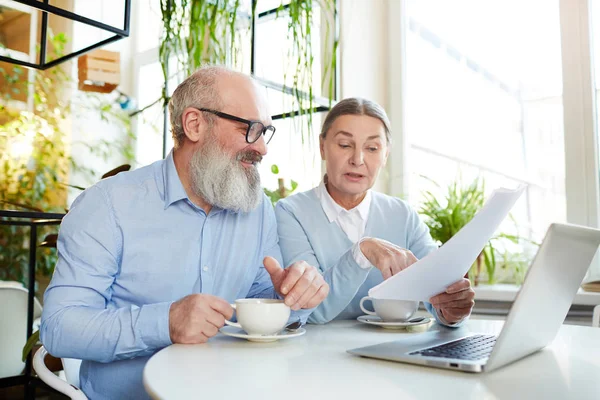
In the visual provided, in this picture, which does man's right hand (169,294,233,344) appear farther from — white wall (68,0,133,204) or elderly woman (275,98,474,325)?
white wall (68,0,133,204)

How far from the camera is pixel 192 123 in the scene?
147 cm

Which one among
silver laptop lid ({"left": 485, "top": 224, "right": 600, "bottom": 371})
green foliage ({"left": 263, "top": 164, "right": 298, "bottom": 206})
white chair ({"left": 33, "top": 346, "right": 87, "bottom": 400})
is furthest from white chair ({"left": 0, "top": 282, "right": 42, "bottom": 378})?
silver laptop lid ({"left": 485, "top": 224, "right": 600, "bottom": 371})

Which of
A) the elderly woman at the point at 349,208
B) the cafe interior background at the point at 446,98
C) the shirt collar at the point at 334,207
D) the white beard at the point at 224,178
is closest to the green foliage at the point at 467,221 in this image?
the cafe interior background at the point at 446,98

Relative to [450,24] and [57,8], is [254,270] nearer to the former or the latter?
[57,8]

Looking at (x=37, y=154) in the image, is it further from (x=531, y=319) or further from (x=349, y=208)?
(x=531, y=319)

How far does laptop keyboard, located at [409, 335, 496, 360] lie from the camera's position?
0.89m

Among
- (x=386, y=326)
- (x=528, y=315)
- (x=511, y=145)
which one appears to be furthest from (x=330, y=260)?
(x=511, y=145)

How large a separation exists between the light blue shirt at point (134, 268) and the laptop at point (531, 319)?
0.42 meters

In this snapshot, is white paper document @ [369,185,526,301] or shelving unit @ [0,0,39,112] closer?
white paper document @ [369,185,526,301]

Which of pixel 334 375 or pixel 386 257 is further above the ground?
pixel 386 257

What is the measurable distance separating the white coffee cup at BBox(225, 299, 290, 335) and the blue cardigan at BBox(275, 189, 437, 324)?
36 cm

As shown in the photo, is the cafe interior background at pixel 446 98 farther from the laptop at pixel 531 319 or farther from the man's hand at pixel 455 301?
the laptop at pixel 531 319

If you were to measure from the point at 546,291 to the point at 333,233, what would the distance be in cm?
94

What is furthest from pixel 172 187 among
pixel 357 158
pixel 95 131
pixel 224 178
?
pixel 95 131
